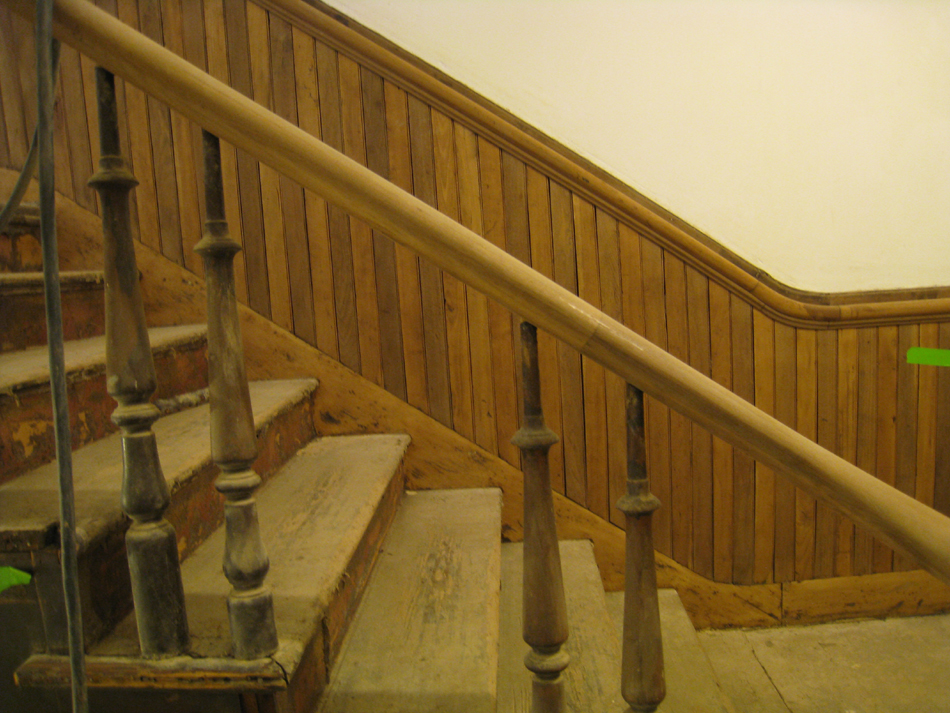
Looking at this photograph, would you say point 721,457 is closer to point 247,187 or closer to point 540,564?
point 540,564

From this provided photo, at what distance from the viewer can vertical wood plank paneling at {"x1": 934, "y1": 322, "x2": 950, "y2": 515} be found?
1.85m

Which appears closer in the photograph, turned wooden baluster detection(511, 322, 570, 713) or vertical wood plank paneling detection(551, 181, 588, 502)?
turned wooden baluster detection(511, 322, 570, 713)

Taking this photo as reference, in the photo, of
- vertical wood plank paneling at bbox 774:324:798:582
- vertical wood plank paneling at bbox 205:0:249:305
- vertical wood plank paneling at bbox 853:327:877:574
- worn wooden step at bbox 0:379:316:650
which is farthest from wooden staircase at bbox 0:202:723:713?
vertical wood plank paneling at bbox 853:327:877:574

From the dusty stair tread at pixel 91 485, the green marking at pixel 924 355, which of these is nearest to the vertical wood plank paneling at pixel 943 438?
the green marking at pixel 924 355

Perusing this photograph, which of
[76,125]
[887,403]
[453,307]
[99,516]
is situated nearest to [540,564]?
[99,516]

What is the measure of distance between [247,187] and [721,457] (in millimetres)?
1611

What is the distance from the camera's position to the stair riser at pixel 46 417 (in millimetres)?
937

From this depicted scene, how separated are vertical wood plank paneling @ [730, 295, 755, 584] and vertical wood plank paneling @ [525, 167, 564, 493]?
0.53 metres

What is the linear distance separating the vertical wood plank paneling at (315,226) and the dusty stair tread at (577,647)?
2.70 feet

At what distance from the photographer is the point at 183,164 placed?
1.79 meters

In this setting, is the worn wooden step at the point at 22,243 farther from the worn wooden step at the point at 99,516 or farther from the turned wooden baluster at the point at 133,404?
the turned wooden baluster at the point at 133,404

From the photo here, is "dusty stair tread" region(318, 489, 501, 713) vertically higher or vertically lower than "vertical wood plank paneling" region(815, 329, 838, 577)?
lower

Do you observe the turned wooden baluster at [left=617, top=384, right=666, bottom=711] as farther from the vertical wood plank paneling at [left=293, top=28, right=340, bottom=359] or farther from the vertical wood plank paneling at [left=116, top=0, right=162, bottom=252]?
the vertical wood plank paneling at [left=116, top=0, right=162, bottom=252]

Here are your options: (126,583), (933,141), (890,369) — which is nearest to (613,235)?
(890,369)
